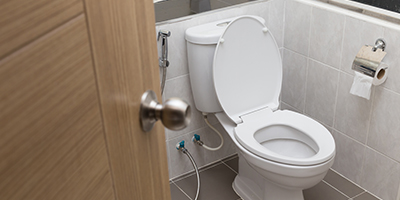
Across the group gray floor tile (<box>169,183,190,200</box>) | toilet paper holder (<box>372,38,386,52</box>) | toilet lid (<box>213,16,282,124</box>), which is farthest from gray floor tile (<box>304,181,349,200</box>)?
toilet paper holder (<box>372,38,386,52</box>)

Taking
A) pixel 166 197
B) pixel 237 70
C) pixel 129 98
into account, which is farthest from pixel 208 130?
pixel 129 98

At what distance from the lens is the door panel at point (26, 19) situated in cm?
28

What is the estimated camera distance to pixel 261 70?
1.88 m

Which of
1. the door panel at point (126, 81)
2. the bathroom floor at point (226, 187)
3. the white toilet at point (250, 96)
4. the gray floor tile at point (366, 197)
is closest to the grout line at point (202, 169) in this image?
the bathroom floor at point (226, 187)

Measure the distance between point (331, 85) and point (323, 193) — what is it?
551 millimetres

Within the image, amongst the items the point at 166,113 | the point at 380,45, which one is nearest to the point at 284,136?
the point at 380,45

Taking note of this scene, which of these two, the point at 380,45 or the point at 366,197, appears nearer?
the point at 380,45

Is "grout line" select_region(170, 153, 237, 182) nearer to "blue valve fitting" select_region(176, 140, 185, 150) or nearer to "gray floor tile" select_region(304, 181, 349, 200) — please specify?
"blue valve fitting" select_region(176, 140, 185, 150)

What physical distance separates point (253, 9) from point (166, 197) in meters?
1.49

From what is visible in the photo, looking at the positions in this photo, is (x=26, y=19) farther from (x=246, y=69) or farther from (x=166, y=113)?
(x=246, y=69)

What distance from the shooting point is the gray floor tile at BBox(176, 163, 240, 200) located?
6.58ft

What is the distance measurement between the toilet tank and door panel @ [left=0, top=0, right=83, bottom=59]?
1.41 m

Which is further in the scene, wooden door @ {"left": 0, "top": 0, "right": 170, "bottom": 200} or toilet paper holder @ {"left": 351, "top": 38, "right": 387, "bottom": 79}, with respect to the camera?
toilet paper holder @ {"left": 351, "top": 38, "right": 387, "bottom": 79}

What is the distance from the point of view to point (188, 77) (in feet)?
6.39
